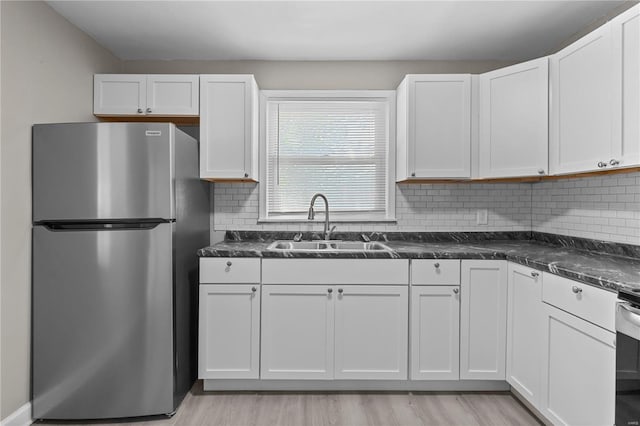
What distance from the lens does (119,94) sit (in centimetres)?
272

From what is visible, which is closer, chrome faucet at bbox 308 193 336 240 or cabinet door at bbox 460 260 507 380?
cabinet door at bbox 460 260 507 380

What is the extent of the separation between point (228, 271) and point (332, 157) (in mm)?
1305

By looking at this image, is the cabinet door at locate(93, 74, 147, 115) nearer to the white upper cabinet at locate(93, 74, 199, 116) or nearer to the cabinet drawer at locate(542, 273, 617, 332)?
the white upper cabinet at locate(93, 74, 199, 116)

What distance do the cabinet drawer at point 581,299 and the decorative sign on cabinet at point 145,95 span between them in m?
2.53

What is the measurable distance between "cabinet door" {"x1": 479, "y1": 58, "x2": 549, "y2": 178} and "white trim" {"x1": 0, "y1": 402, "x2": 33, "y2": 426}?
126 inches

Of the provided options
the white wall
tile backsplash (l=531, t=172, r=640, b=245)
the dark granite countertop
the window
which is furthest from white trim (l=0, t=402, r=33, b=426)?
tile backsplash (l=531, t=172, r=640, b=245)

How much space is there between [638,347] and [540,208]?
72.2 inches

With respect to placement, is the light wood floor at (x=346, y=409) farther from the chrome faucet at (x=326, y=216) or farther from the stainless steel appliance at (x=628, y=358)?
the chrome faucet at (x=326, y=216)

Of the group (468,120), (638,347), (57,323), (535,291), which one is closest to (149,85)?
(57,323)

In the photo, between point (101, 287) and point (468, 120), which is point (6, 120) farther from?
point (468, 120)

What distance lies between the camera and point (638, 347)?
132 centimetres

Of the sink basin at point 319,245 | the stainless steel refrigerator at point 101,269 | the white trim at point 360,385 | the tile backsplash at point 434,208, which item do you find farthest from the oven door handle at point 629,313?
the stainless steel refrigerator at point 101,269

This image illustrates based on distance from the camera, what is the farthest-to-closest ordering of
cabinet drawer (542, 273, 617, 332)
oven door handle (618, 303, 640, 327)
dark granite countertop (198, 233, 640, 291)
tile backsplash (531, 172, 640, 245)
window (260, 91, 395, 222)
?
window (260, 91, 395, 222) → tile backsplash (531, 172, 640, 245) → dark granite countertop (198, 233, 640, 291) → cabinet drawer (542, 273, 617, 332) → oven door handle (618, 303, 640, 327)

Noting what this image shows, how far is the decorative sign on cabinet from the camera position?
2.70 meters
